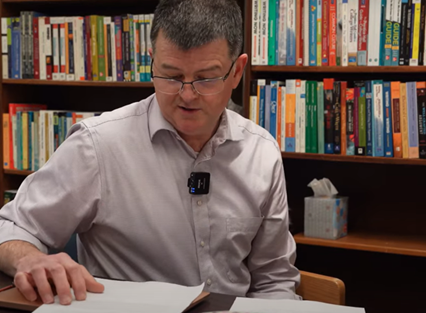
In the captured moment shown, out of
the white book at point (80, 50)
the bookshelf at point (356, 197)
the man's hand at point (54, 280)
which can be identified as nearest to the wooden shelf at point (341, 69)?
the bookshelf at point (356, 197)

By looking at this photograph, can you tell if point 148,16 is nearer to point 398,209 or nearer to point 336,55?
point 336,55

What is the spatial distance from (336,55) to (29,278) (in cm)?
163

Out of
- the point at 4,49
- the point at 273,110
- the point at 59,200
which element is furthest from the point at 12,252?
the point at 4,49

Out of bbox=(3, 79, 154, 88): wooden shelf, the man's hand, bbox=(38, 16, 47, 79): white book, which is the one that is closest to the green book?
bbox=(3, 79, 154, 88): wooden shelf

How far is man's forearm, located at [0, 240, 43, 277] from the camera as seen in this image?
1.17 metres

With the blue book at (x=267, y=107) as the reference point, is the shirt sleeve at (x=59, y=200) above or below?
below

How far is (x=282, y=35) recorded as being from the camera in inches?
94.3

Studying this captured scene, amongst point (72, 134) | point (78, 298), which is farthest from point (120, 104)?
point (78, 298)

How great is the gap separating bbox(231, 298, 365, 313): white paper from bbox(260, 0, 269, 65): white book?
1.51m

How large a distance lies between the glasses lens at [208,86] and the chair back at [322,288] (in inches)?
19.9

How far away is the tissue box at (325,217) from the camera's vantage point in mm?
2385

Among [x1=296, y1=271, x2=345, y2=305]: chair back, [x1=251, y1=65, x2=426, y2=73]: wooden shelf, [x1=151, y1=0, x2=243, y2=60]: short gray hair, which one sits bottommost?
[x1=296, y1=271, x2=345, y2=305]: chair back

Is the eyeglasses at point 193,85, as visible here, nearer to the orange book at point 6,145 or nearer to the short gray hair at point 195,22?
the short gray hair at point 195,22

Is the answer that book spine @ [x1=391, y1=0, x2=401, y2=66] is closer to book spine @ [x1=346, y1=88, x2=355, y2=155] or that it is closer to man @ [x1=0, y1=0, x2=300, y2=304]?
book spine @ [x1=346, y1=88, x2=355, y2=155]
